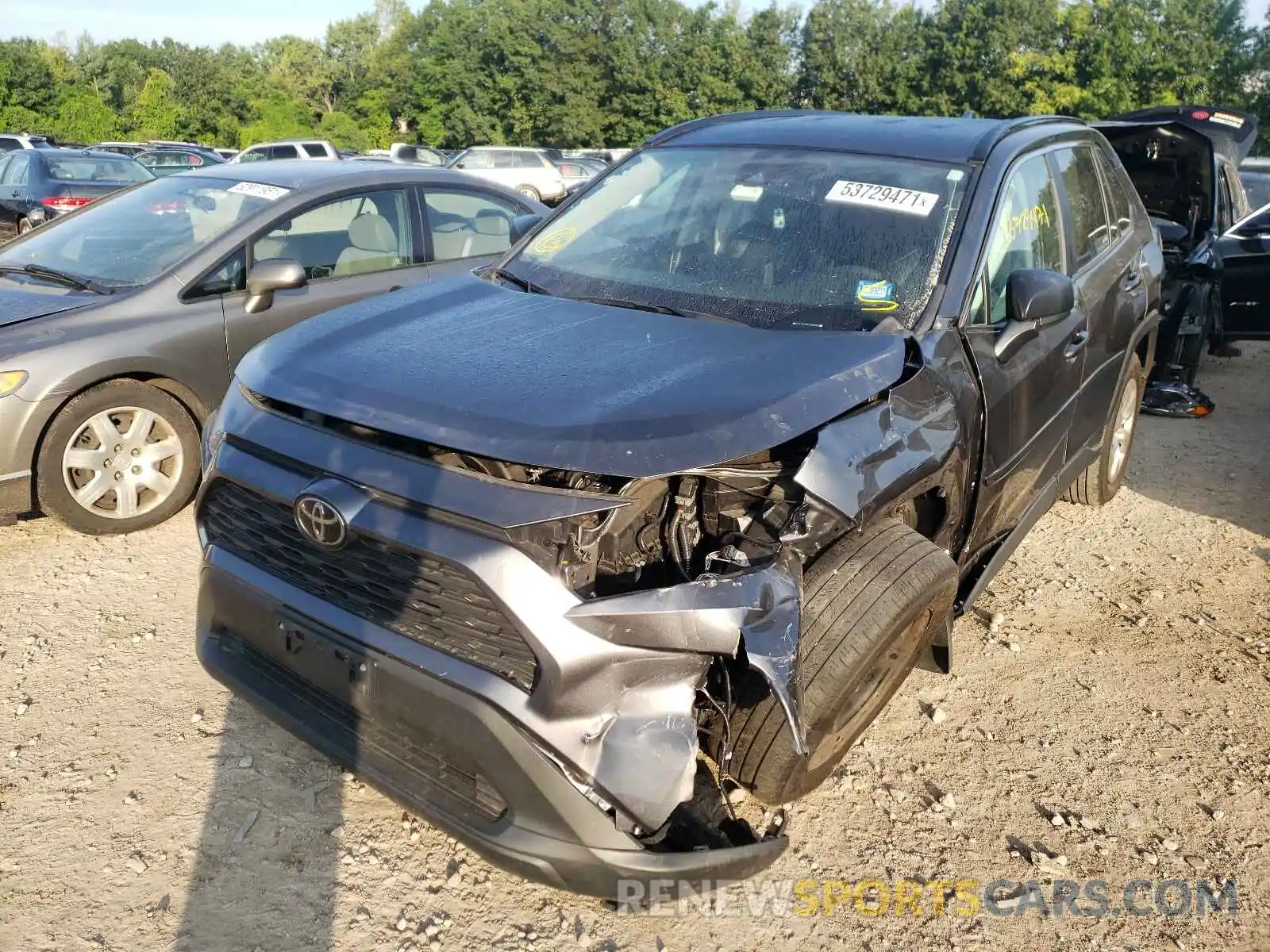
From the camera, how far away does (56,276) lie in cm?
479

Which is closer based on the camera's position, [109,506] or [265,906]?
Answer: [265,906]

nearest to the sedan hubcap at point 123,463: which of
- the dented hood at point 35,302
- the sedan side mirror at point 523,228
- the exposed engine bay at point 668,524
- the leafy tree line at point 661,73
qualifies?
the dented hood at point 35,302

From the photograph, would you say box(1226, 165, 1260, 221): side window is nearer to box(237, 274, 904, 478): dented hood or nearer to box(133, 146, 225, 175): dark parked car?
box(237, 274, 904, 478): dented hood

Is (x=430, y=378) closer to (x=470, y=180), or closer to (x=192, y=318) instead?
(x=192, y=318)

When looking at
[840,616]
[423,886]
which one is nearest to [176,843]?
[423,886]

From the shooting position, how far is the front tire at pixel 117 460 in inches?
166

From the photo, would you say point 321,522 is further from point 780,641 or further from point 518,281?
point 518,281

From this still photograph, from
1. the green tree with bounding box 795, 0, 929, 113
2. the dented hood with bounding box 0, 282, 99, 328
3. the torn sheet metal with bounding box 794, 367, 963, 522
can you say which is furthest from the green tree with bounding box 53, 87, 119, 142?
the torn sheet metal with bounding box 794, 367, 963, 522

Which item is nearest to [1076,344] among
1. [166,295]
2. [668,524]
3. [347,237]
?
[668,524]

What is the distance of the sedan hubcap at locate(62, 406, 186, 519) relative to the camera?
428 cm

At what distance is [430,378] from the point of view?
244 cm

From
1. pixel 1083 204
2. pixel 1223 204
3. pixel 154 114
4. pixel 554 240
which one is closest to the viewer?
pixel 554 240

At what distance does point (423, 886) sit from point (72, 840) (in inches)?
39.8

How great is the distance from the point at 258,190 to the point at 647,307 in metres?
3.11
